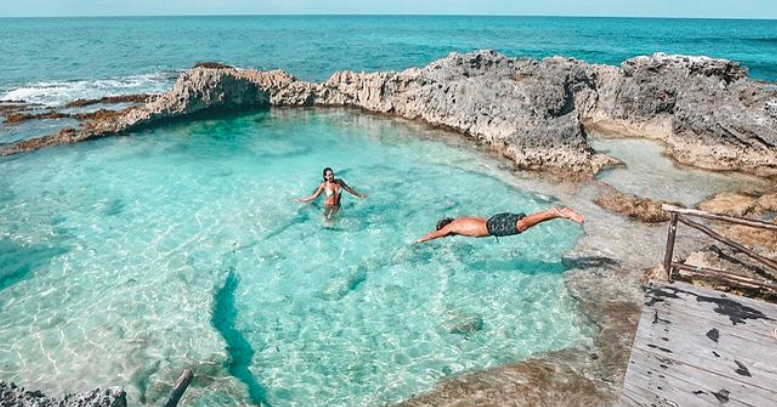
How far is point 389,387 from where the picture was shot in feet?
26.3

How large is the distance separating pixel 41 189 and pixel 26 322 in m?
7.75

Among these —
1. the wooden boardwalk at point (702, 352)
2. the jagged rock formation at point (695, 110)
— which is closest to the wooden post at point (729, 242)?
the wooden boardwalk at point (702, 352)

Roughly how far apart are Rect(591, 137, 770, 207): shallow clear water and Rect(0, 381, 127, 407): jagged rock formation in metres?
14.5

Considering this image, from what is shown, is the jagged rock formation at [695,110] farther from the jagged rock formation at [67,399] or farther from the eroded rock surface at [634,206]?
the jagged rock formation at [67,399]

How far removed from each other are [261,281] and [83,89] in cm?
3087

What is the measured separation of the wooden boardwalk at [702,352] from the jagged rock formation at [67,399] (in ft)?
18.7

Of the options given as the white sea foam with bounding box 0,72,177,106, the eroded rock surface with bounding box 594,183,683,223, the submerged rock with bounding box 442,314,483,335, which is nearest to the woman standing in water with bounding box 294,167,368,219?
the submerged rock with bounding box 442,314,483,335

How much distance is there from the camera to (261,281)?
11.0 meters

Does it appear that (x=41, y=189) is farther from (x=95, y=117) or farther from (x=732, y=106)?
(x=732, y=106)

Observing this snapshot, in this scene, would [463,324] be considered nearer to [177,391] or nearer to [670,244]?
[670,244]

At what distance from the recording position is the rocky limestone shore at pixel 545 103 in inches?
701

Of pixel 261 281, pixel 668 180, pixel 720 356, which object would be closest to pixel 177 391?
pixel 261 281

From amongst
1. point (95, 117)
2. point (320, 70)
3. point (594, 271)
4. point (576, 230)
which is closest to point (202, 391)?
point (594, 271)

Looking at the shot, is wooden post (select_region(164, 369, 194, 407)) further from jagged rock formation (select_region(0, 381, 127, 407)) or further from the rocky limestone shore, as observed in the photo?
the rocky limestone shore
